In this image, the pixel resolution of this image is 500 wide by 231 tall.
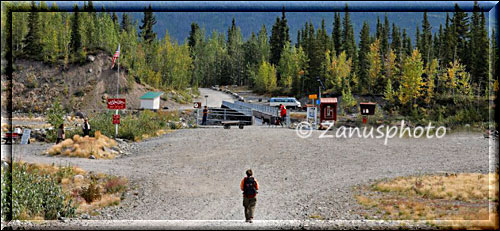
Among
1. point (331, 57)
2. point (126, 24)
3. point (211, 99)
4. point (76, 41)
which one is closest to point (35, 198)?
point (76, 41)

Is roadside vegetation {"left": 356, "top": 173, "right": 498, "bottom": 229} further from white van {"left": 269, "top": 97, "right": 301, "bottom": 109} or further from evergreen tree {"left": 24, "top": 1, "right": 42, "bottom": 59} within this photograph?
evergreen tree {"left": 24, "top": 1, "right": 42, "bottom": 59}

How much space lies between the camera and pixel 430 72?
35.7 feet

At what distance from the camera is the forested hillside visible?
10.9 meters

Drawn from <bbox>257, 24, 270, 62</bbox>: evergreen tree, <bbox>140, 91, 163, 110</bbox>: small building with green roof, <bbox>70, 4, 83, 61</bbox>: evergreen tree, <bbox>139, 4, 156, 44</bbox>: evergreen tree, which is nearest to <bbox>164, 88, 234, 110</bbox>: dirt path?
<bbox>140, 91, 163, 110</bbox>: small building with green roof

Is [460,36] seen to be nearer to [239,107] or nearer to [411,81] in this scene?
[411,81]

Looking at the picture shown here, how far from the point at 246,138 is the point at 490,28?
712cm

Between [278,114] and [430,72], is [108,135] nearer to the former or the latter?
[278,114]

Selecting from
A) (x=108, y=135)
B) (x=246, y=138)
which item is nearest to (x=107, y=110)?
(x=108, y=135)

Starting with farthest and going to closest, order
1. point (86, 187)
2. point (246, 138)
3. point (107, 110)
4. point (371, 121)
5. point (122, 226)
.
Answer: point (246, 138) → point (107, 110) → point (371, 121) → point (86, 187) → point (122, 226)

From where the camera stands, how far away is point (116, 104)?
36.7 feet

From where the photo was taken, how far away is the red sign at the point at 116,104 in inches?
433

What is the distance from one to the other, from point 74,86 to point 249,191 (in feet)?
21.8

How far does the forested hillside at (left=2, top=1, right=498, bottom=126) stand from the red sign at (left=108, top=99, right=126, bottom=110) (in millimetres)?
1130

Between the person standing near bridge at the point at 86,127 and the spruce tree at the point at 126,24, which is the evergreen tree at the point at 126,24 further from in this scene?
the person standing near bridge at the point at 86,127
